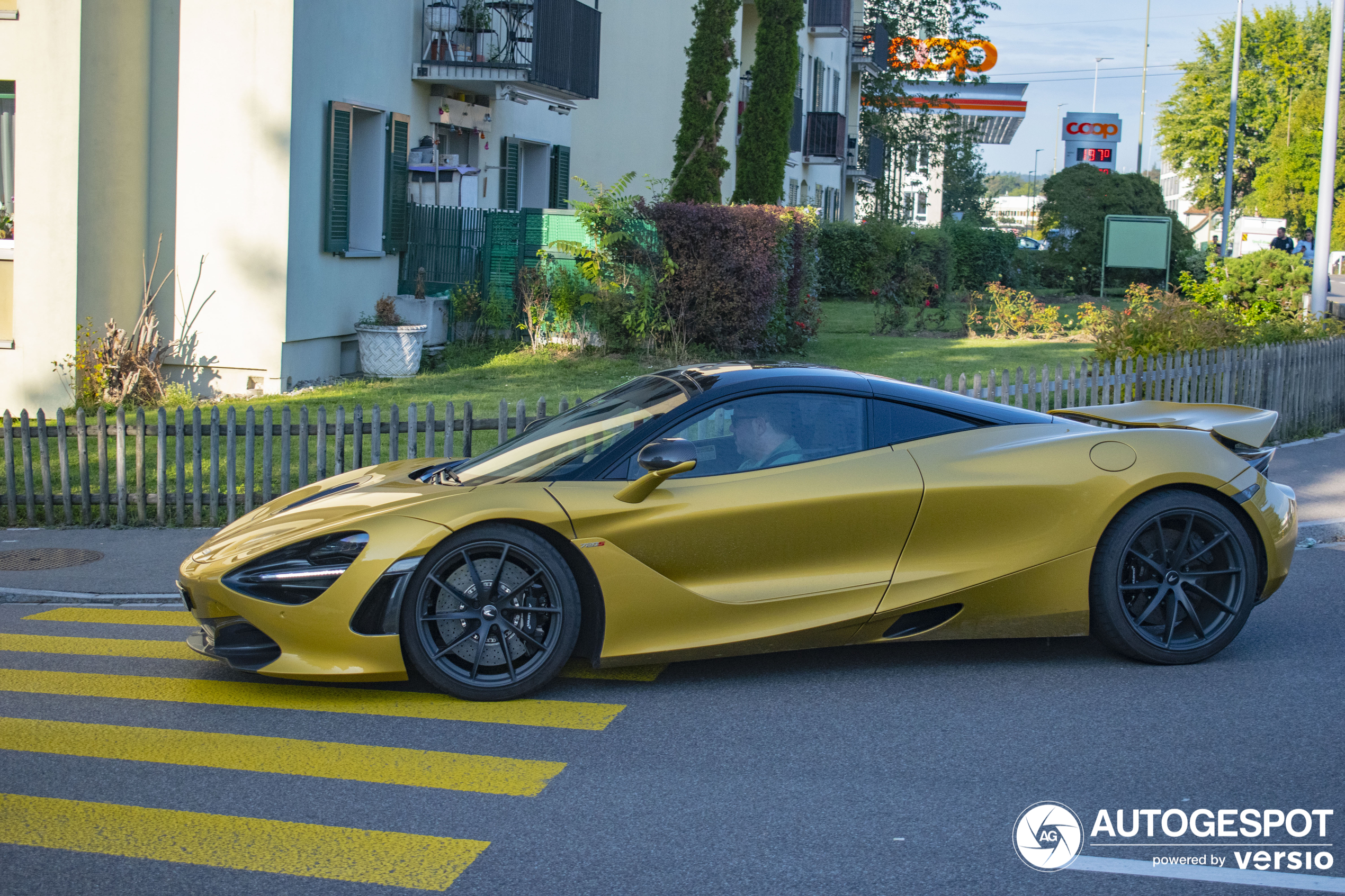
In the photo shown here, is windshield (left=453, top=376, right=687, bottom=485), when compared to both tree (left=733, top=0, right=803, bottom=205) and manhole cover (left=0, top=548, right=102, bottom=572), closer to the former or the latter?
manhole cover (left=0, top=548, right=102, bottom=572)

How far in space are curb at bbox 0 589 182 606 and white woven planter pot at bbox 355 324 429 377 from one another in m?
8.43

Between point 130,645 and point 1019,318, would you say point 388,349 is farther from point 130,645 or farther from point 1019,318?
point 1019,318

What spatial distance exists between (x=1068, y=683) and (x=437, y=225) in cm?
1383

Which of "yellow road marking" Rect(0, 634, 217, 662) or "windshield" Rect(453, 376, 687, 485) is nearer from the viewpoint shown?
"windshield" Rect(453, 376, 687, 485)

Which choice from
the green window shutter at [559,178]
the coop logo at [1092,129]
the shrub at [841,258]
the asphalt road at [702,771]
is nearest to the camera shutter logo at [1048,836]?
the asphalt road at [702,771]

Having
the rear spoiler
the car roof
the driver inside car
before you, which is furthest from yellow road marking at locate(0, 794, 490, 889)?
the rear spoiler

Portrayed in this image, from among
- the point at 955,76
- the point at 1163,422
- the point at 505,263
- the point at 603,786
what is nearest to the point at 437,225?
the point at 505,263

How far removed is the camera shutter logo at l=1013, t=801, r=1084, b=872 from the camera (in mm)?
3678

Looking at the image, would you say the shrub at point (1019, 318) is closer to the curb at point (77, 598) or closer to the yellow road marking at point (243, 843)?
the curb at point (77, 598)

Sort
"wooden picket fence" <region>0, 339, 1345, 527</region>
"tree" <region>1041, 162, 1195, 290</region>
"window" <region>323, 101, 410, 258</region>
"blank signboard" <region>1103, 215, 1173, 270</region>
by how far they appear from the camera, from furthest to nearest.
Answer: "tree" <region>1041, 162, 1195, 290</region> → "blank signboard" <region>1103, 215, 1173, 270</region> → "window" <region>323, 101, 410, 258</region> → "wooden picket fence" <region>0, 339, 1345, 527</region>

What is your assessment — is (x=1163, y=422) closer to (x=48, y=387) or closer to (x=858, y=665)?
(x=858, y=665)

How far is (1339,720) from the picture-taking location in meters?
4.80

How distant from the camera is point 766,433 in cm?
532

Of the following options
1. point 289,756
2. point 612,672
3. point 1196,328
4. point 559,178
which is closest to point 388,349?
point 559,178
